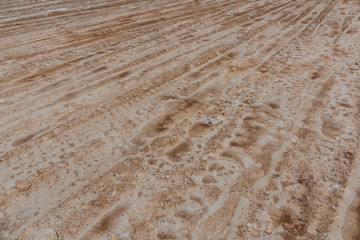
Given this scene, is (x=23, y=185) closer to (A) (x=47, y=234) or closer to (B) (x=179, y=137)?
(A) (x=47, y=234)

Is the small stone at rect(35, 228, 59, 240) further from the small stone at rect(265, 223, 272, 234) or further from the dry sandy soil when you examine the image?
the small stone at rect(265, 223, 272, 234)

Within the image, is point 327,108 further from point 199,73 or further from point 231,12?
point 231,12

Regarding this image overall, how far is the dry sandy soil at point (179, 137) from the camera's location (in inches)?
93.0

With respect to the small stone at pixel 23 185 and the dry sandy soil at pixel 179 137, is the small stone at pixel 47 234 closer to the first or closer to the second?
the dry sandy soil at pixel 179 137

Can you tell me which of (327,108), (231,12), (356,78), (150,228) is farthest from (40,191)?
(231,12)

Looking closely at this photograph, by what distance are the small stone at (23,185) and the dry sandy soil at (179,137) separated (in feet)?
0.04

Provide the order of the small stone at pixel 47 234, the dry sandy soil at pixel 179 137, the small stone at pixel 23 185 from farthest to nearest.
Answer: the small stone at pixel 23 185, the dry sandy soil at pixel 179 137, the small stone at pixel 47 234

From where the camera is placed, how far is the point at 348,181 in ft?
8.93

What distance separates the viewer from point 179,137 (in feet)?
10.9

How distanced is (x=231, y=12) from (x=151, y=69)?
590 cm

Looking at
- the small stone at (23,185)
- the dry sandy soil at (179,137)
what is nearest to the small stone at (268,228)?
the dry sandy soil at (179,137)

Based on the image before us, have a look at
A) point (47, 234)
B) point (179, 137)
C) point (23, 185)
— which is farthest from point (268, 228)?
point (23, 185)

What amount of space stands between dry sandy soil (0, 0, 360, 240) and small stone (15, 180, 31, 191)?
1 cm

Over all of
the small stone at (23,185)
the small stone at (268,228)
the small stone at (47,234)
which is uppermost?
the small stone at (268,228)
